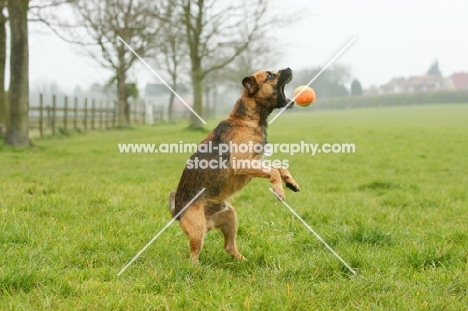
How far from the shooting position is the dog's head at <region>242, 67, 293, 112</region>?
484 cm

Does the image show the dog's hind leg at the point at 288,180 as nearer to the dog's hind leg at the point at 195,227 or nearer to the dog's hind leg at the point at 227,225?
the dog's hind leg at the point at 227,225

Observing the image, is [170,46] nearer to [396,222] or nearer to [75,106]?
[75,106]

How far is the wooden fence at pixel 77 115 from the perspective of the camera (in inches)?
938

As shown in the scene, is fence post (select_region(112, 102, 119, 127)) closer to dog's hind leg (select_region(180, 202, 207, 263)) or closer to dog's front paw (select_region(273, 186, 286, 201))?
dog's hind leg (select_region(180, 202, 207, 263))

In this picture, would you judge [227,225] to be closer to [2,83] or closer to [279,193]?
[279,193]

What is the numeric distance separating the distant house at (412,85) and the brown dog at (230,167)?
222 feet

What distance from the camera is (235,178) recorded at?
4.74 metres

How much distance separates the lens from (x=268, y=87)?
191 inches

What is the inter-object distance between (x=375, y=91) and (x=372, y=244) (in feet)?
235

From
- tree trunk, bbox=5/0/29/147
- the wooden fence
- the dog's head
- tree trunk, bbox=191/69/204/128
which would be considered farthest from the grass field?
tree trunk, bbox=191/69/204/128

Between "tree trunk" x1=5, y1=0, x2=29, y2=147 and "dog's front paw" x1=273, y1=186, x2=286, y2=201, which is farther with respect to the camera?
"tree trunk" x1=5, y1=0, x2=29, y2=147

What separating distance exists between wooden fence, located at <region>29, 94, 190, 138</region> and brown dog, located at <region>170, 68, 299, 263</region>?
1924cm

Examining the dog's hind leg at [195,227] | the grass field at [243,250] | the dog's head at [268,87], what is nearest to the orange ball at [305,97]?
the dog's head at [268,87]

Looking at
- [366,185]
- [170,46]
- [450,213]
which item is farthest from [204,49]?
[450,213]
